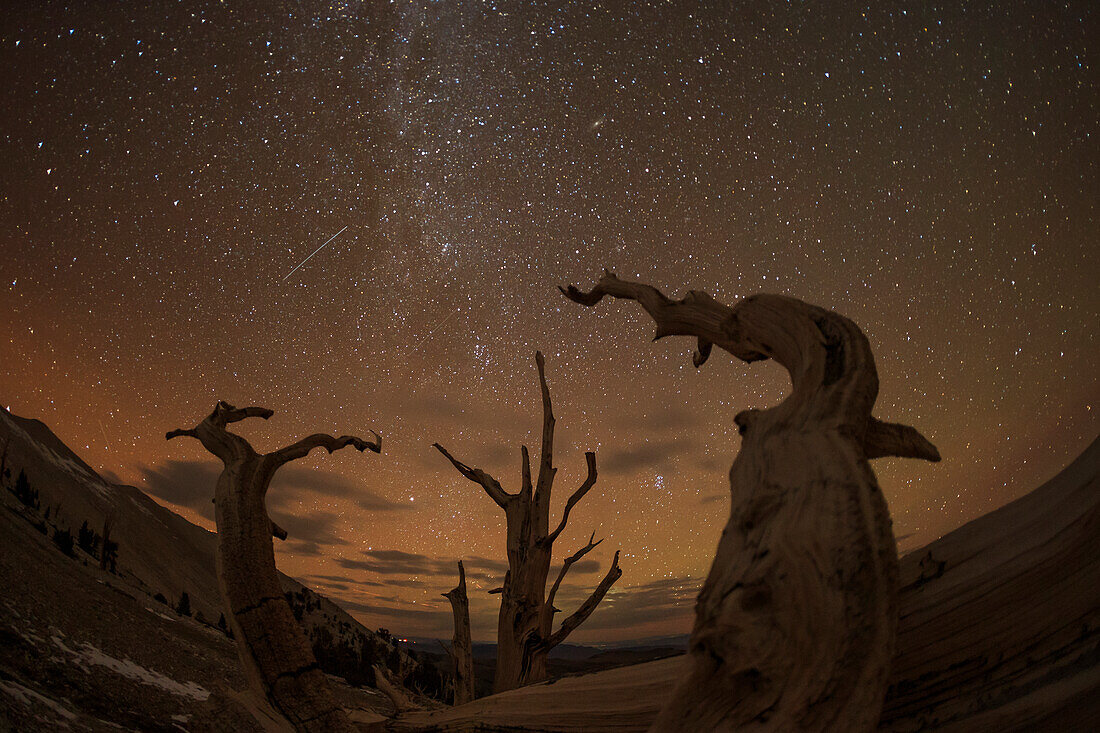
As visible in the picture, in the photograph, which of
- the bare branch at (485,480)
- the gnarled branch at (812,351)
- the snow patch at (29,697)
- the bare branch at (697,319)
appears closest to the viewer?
the gnarled branch at (812,351)

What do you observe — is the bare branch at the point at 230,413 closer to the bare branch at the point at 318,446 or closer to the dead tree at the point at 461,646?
the bare branch at the point at 318,446

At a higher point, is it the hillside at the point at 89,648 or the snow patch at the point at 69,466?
the snow patch at the point at 69,466

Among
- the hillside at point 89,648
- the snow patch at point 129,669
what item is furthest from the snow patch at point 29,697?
the snow patch at point 129,669

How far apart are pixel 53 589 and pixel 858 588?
9.75m

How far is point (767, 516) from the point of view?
1.51m

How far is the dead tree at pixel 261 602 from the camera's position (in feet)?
9.66

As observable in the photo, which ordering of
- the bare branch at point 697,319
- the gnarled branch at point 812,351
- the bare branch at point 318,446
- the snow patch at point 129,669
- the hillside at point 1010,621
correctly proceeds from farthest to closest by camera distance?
1. the snow patch at point 129,669
2. the bare branch at point 318,446
3. the bare branch at point 697,319
4. the gnarled branch at point 812,351
5. the hillside at point 1010,621

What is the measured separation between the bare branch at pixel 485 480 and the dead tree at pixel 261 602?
12.3ft

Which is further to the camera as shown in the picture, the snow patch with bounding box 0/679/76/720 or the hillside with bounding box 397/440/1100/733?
the snow patch with bounding box 0/679/76/720

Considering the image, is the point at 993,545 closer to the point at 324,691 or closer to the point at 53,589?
the point at 324,691

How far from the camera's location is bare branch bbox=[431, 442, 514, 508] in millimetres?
7091

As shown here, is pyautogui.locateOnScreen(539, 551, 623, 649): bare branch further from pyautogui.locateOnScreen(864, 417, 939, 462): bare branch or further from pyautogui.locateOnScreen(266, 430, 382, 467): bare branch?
pyautogui.locateOnScreen(864, 417, 939, 462): bare branch

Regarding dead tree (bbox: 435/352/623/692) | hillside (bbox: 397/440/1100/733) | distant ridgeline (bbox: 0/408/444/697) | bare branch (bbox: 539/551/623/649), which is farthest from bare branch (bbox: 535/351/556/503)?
distant ridgeline (bbox: 0/408/444/697)

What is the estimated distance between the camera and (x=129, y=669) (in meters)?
6.57
